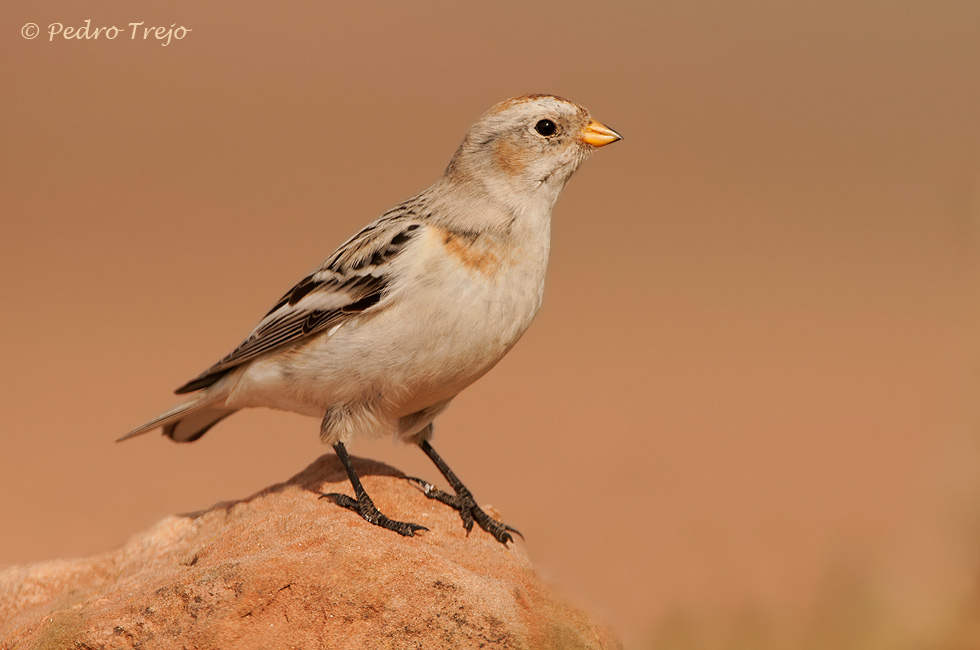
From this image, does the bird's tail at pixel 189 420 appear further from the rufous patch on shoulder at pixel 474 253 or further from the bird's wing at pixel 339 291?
the rufous patch on shoulder at pixel 474 253

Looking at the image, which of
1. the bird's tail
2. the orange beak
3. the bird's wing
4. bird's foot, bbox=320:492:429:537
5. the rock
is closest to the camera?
the rock

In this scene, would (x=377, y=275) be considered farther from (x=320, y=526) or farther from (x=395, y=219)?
(x=320, y=526)

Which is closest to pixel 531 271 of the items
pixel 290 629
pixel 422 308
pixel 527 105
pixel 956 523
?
pixel 422 308

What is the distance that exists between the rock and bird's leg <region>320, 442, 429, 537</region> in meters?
0.07

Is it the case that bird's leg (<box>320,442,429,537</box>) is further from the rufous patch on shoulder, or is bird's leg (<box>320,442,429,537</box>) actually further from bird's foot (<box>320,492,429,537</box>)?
the rufous patch on shoulder

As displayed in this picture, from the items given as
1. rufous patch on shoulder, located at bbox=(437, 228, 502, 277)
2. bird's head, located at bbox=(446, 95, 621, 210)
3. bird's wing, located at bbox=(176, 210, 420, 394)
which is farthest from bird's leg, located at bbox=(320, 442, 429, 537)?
bird's head, located at bbox=(446, 95, 621, 210)

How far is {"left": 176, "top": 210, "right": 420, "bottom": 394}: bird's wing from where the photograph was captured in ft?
16.7

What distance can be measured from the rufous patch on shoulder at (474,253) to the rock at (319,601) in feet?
4.59

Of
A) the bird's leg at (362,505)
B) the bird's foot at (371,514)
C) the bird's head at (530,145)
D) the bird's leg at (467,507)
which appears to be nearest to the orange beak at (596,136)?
the bird's head at (530,145)

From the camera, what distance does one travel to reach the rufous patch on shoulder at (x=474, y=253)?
16.0ft

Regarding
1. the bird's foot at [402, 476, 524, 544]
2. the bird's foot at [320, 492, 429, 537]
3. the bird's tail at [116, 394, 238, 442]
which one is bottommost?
the bird's foot at [402, 476, 524, 544]

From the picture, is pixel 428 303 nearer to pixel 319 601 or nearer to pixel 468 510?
pixel 468 510

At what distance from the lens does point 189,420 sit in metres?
6.15

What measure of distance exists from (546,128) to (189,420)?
9.75 ft
